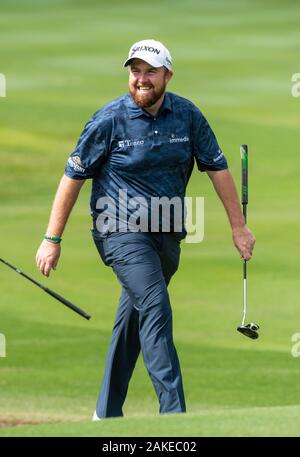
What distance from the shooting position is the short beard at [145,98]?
7.82 meters

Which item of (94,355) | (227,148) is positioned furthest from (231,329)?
(227,148)

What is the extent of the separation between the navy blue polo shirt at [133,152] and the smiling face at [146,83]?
0.21 feet

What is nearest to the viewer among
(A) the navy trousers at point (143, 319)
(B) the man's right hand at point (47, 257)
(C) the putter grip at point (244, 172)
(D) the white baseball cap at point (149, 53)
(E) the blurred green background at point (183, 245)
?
(A) the navy trousers at point (143, 319)

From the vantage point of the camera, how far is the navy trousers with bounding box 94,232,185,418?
7.61m

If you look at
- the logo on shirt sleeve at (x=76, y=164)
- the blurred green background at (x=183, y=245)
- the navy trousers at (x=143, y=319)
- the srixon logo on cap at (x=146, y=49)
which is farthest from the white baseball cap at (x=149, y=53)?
the blurred green background at (x=183, y=245)

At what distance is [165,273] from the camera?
816cm

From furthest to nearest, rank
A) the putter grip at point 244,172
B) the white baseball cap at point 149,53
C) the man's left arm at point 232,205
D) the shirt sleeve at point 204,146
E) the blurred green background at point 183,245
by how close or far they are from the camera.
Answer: the blurred green background at point 183,245
the putter grip at point 244,172
the man's left arm at point 232,205
the shirt sleeve at point 204,146
the white baseball cap at point 149,53

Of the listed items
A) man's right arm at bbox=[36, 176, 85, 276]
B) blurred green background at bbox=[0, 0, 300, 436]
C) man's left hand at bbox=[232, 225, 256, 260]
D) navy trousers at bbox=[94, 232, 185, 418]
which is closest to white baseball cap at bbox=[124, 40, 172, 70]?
man's right arm at bbox=[36, 176, 85, 276]

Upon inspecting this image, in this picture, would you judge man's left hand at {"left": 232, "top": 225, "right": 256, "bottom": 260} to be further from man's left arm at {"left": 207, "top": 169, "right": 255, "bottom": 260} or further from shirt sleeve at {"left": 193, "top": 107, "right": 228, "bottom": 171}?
shirt sleeve at {"left": 193, "top": 107, "right": 228, "bottom": 171}

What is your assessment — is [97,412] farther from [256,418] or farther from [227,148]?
[227,148]

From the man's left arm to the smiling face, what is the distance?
1.82ft

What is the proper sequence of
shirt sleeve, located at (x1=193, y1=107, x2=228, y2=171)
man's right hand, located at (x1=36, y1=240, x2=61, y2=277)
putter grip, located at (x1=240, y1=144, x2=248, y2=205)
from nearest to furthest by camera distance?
man's right hand, located at (x1=36, y1=240, x2=61, y2=277)
shirt sleeve, located at (x1=193, y1=107, x2=228, y2=171)
putter grip, located at (x1=240, y1=144, x2=248, y2=205)

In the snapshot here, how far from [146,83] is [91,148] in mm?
436

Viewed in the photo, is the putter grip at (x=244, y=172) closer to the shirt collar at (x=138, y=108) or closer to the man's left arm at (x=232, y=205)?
the man's left arm at (x=232, y=205)
